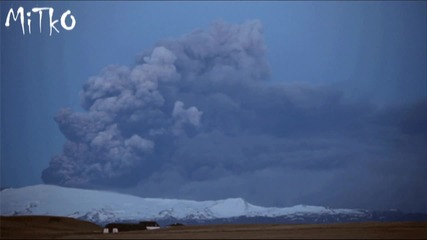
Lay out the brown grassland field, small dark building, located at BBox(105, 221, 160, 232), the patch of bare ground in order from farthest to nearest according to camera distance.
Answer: small dark building, located at BBox(105, 221, 160, 232) → the patch of bare ground → the brown grassland field

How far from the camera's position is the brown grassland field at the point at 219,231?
2261 centimetres

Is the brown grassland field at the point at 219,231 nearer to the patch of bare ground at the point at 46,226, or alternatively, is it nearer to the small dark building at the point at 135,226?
the patch of bare ground at the point at 46,226

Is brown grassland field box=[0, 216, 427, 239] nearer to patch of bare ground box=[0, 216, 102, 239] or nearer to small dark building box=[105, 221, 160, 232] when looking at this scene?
patch of bare ground box=[0, 216, 102, 239]

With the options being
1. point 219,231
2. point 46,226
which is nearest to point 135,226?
point 46,226

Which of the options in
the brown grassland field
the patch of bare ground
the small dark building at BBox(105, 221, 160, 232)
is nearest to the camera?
the brown grassland field

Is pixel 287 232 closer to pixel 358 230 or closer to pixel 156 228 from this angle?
pixel 358 230

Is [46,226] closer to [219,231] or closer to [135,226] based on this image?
[135,226]

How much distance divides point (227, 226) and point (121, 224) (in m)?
4.22

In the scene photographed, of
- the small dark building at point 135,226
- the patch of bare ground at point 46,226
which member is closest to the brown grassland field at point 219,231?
the patch of bare ground at point 46,226

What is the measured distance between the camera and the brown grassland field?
2261cm

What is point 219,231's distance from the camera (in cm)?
2541

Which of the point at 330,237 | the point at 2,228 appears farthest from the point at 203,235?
the point at 2,228

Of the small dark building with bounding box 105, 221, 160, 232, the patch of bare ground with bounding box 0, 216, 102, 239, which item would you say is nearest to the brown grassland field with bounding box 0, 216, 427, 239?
the patch of bare ground with bounding box 0, 216, 102, 239

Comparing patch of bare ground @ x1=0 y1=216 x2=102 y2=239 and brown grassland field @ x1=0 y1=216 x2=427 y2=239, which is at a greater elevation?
patch of bare ground @ x1=0 y1=216 x2=102 y2=239
